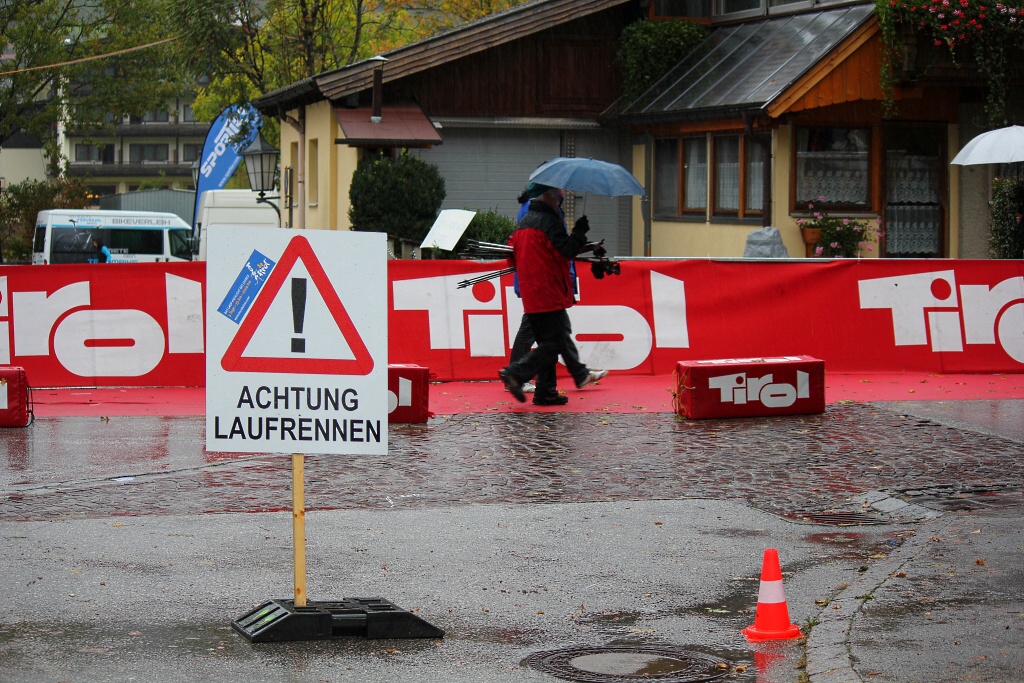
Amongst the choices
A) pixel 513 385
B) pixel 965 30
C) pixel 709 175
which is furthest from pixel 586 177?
pixel 709 175

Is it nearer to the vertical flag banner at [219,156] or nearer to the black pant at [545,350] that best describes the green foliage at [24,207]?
the vertical flag banner at [219,156]

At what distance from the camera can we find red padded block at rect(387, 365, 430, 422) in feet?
40.1

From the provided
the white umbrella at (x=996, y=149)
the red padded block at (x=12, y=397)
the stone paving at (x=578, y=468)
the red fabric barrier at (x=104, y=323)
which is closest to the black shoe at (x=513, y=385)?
the stone paving at (x=578, y=468)

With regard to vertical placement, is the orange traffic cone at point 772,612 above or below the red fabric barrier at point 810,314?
below

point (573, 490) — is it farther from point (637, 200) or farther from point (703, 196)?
point (637, 200)

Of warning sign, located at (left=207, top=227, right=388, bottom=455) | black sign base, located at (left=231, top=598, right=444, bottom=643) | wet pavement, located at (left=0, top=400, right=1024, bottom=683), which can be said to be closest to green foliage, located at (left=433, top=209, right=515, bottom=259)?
wet pavement, located at (left=0, top=400, right=1024, bottom=683)

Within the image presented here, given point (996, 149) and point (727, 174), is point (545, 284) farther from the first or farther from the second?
point (727, 174)

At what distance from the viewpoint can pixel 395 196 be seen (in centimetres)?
2461

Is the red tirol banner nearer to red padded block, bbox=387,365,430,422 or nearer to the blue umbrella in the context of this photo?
the blue umbrella

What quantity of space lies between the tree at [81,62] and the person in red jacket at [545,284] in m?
30.6

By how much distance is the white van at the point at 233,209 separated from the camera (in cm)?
3619

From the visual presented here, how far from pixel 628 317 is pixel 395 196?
31.8 ft

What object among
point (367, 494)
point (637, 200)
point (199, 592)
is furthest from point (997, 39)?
point (199, 592)

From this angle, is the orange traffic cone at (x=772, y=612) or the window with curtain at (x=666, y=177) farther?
the window with curtain at (x=666, y=177)
